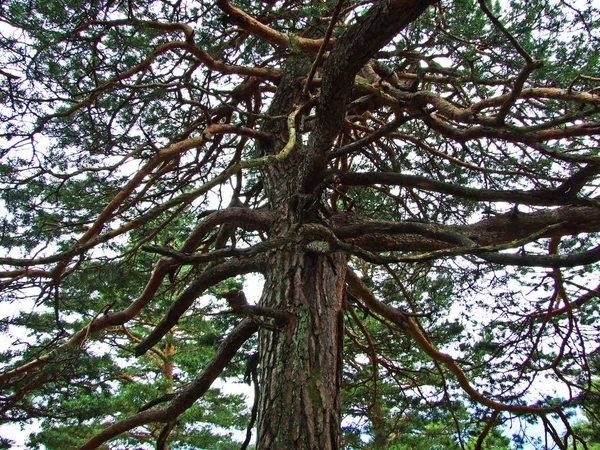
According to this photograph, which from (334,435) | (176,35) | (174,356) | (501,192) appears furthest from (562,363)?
(174,356)

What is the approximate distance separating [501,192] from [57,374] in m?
3.19

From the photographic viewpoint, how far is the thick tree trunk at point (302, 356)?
213cm

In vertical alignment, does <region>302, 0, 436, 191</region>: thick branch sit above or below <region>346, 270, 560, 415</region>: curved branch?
above

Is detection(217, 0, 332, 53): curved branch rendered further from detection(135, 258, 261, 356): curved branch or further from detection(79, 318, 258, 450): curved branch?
detection(79, 318, 258, 450): curved branch

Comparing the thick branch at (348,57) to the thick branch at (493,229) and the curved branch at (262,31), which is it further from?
the curved branch at (262,31)

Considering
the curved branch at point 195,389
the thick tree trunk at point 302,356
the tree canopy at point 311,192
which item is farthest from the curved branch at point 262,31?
the curved branch at point 195,389

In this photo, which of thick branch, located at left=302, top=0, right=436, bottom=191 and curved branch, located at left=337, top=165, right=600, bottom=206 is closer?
thick branch, located at left=302, top=0, right=436, bottom=191

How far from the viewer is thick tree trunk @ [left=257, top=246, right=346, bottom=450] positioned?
213 cm

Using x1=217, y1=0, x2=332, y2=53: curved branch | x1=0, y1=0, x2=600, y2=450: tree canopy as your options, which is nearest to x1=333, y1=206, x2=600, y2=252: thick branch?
x1=0, y1=0, x2=600, y2=450: tree canopy

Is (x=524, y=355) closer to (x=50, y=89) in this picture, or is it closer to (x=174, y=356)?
(x=50, y=89)

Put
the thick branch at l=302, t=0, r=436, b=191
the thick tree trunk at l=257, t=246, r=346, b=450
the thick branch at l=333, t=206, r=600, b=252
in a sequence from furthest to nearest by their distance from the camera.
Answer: the thick branch at l=333, t=206, r=600, b=252
the thick tree trunk at l=257, t=246, r=346, b=450
the thick branch at l=302, t=0, r=436, b=191

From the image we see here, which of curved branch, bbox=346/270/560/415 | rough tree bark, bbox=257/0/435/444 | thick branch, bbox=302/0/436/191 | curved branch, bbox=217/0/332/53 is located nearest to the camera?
thick branch, bbox=302/0/436/191

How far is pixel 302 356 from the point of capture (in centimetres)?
235

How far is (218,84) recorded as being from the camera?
14.5 feet
